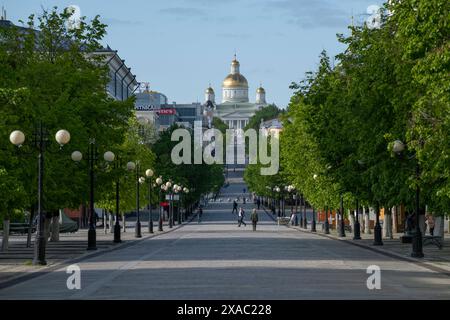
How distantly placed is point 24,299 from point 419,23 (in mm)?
13588

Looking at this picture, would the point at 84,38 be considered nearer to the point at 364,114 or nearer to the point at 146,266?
the point at 364,114

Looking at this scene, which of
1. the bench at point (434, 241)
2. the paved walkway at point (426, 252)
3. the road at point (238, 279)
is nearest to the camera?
the road at point (238, 279)

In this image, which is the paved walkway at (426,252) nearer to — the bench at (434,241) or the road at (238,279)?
the bench at (434,241)

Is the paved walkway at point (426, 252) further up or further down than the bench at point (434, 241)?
further down

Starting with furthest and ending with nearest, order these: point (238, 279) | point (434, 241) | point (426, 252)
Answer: point (434, 241) < point (426, 252) < point (238, 279)

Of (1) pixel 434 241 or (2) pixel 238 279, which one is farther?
(1) pixel 434 241

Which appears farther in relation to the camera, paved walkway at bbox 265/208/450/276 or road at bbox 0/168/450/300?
paved walkway at bbox 265/208/450/276

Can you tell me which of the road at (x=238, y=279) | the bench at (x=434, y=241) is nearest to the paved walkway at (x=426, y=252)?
the bench at (x=434, y=241)

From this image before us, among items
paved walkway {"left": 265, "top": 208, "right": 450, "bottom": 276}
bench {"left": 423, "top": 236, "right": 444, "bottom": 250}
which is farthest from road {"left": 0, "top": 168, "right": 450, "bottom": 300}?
bench {"left": 423, "top": 236, "right": 444, "bottom": 250}

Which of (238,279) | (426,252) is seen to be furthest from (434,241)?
(238,279)

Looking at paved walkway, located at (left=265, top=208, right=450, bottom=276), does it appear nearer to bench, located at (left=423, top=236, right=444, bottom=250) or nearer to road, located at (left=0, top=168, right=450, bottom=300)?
bench, located at (left=423, top=236, right=444, bottom=250)

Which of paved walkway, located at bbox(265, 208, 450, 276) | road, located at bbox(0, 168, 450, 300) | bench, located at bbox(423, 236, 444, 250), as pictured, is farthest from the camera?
bench, located at bbox(423, 236, 444, 250)

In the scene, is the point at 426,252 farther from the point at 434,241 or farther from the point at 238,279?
the point at 238,279
